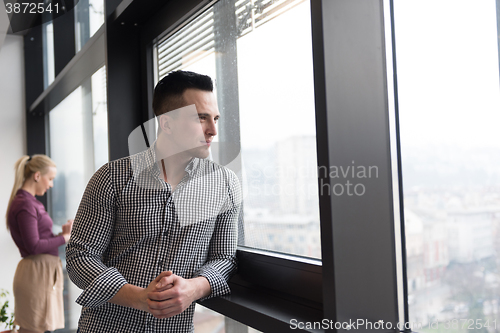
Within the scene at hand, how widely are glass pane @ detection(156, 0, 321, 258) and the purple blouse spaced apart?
6.32ft

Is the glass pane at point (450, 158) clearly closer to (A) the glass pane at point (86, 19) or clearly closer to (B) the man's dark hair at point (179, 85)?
(B) the man's dark hair at point (179, 85)

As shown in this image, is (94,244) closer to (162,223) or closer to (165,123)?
(162,223)

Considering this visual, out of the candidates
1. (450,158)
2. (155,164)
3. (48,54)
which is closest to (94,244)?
(155,164)

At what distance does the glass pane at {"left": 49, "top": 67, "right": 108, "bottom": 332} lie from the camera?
102 inches

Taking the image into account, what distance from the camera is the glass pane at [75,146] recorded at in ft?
8.50

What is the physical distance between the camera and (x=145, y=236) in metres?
1.23

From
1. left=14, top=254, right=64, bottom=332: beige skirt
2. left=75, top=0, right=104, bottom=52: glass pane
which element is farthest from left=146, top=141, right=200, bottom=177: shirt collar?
left=14, top=254, right=64, bottom=332: beige skirt

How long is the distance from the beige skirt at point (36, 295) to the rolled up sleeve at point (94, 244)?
1.92m

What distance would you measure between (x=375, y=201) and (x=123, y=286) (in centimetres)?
71

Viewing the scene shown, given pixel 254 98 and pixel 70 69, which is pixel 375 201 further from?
pixel 70 69

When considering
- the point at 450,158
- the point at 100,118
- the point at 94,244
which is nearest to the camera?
the point at 450,158

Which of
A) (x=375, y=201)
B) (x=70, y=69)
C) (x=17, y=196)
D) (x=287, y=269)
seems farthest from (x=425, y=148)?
(x=17, y=196)

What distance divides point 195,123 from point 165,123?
12 cm

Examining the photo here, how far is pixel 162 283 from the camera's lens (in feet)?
3.51
